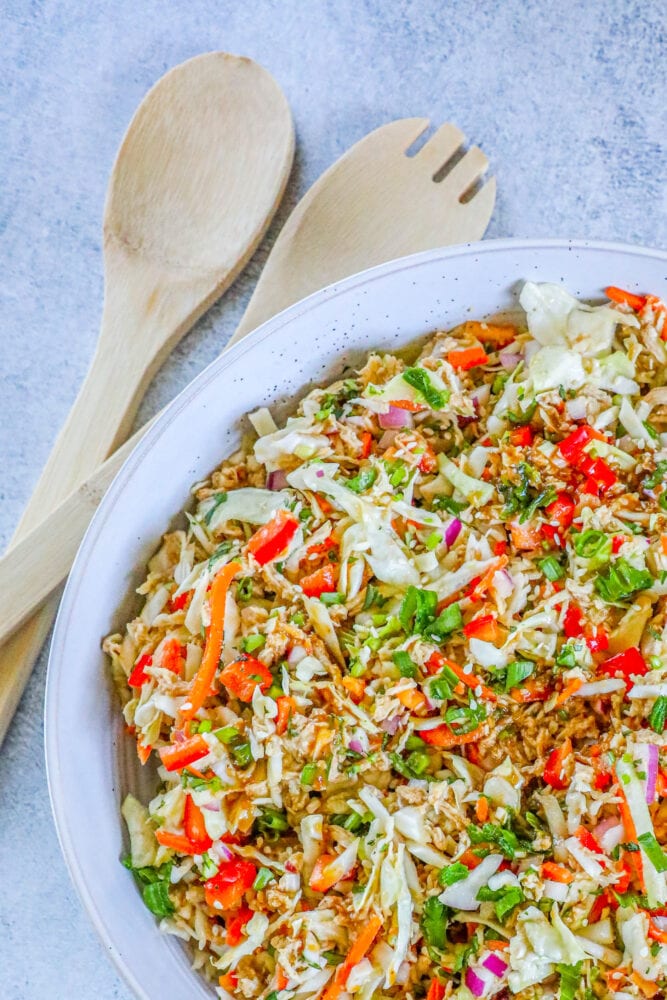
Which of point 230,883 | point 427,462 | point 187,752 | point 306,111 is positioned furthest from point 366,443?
point 306,111

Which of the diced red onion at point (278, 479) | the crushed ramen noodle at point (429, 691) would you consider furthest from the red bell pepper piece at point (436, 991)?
the diced red onion at point (278, 479)

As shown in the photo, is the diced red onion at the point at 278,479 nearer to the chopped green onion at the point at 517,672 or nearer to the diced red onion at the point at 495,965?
the chopped green onion at the point at 517,672

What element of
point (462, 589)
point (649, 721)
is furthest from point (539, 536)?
point (649, 721)

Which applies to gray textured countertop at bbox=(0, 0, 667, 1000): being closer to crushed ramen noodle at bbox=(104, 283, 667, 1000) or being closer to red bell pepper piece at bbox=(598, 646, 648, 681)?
crushed ramen noodle at bbox=(104, 283, 667, 1000)

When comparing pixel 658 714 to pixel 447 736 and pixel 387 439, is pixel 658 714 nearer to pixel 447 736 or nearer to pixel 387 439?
pixel 447 736

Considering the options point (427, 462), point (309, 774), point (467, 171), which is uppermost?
point (467, 171)

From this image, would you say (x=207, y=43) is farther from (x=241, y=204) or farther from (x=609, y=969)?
(x=609, y=969)
